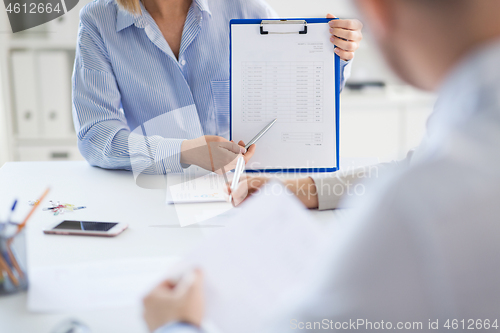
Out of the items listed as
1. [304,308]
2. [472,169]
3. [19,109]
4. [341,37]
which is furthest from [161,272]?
[19,109]

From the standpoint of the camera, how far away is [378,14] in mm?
315

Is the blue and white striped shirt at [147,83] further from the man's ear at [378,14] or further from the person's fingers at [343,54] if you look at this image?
the man's ear at [378,14]

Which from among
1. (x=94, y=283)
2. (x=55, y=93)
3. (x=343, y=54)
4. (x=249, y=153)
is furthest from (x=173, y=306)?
(x=55, y=93)

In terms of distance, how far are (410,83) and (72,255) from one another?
0.50m

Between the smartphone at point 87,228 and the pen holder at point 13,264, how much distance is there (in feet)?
0.52

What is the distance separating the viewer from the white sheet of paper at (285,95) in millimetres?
1004

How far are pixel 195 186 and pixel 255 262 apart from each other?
18.7 inches

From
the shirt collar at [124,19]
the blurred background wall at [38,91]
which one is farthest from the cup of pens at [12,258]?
the blurred background wall at [38,91]

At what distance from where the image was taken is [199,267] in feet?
1.43

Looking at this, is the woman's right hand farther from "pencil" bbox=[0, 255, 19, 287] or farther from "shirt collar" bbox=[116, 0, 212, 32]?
"pencil" bbox=[0, 255, 19, 287]

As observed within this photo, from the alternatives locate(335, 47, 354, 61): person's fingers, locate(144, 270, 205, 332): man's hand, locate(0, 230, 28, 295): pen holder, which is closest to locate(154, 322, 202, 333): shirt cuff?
locate(144, 270, 205, 332): man's hand

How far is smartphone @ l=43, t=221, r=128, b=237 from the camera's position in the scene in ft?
2.20

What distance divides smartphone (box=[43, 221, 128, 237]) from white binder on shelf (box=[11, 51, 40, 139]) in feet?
5.96

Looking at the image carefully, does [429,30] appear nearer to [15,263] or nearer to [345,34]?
[15,263]
